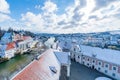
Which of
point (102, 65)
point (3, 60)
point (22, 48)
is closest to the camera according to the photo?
point (102, 65)

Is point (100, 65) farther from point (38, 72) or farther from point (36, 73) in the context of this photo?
point (36, 73)

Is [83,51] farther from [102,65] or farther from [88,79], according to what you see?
[88,79]

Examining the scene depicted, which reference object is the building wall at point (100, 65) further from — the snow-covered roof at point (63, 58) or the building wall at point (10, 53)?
the building wall at point (10, 53)

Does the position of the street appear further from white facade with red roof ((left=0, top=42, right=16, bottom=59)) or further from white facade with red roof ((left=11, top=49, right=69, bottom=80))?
white facade with red roof ((left=0, top=42, right=16, bottom=59))

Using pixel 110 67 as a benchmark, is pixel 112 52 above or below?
above

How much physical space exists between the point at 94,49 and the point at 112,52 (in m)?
5.08

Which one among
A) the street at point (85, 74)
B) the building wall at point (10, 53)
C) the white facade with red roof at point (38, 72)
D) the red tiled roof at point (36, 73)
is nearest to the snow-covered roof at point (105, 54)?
the street at point (85, 74)

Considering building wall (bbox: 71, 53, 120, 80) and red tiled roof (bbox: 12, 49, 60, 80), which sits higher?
red tiled roof (bbox: 12, 49, 60, 80)

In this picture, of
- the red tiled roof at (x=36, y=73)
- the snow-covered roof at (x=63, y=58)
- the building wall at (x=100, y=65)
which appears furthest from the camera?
the building wall at (x=100, y=65)

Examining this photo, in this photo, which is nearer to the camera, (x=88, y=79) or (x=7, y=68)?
(x=88, y=79)

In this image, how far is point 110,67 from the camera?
29391mm

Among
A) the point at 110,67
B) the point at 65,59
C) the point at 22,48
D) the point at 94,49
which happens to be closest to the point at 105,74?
the point at 110,67

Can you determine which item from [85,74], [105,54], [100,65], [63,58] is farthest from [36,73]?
[105,54]

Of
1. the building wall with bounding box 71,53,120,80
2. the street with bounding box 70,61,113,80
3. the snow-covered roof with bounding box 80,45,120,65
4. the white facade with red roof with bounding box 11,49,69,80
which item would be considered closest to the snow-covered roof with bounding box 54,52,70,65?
the street with bounding box 70,61,113,80
